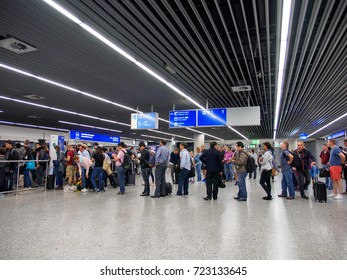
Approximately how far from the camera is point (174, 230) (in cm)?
376

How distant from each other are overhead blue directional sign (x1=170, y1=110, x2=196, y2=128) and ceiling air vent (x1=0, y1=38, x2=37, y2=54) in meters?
6.46

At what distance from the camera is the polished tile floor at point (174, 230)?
2.87 meters

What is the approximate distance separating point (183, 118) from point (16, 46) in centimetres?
691

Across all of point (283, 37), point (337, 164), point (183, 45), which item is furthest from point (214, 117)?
point (283, 37)

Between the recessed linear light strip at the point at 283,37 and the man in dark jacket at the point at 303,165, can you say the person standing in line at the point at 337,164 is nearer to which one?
the man in dark jacket at the point at 303,165

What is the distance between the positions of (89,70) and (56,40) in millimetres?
1849

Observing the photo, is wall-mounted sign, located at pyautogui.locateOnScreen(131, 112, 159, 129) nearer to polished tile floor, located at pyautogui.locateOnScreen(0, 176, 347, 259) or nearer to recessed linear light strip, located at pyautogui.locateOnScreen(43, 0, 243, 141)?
recessed linear light strip, located at pyautogui.locateOnScreen(43, 0, 243, 141)

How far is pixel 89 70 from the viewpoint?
288 inches

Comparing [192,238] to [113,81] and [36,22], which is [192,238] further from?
[113,81]

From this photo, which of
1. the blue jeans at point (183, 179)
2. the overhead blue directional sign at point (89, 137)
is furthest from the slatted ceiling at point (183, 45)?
the overhead blue directional sign at point (89, 137)

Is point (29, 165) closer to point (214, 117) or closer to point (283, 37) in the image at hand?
point (214, 117)

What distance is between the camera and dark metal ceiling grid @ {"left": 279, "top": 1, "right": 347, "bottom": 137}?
4746 mm

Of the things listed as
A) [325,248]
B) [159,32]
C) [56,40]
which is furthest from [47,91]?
[325,248]

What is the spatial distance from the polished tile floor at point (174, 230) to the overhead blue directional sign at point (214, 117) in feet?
16.8
